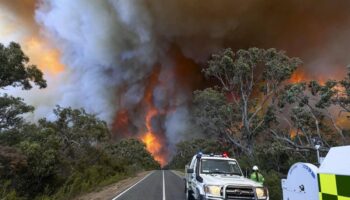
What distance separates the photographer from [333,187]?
242 cm

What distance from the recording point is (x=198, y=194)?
38.7ft

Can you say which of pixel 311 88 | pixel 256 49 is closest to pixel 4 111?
pixel 311 88

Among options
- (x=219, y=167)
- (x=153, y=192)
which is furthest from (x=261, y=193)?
(x=153, y=192)

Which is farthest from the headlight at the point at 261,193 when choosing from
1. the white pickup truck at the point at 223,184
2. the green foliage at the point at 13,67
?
the green foliage at the point at 13,67

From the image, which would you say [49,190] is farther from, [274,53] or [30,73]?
[274,53]

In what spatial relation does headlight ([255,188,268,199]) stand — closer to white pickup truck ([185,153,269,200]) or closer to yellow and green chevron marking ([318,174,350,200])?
white pickup truck ([185,153,269,200])

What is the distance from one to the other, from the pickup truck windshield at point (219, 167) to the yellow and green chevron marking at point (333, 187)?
1011 centimetres

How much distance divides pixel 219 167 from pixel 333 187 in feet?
35.1

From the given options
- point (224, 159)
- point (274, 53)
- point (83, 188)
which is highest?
point (274, 53)

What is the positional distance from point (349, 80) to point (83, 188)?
759 inches

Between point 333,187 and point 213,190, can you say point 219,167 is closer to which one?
point 213,190

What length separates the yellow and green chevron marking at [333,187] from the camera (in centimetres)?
221

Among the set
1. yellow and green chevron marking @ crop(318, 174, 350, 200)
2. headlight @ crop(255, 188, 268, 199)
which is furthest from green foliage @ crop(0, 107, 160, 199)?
yellow and green chevron marking @ crop(318, 174, 350, 200)

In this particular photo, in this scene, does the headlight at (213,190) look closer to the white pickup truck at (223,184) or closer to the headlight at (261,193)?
the white pickup truck at (223,184)
